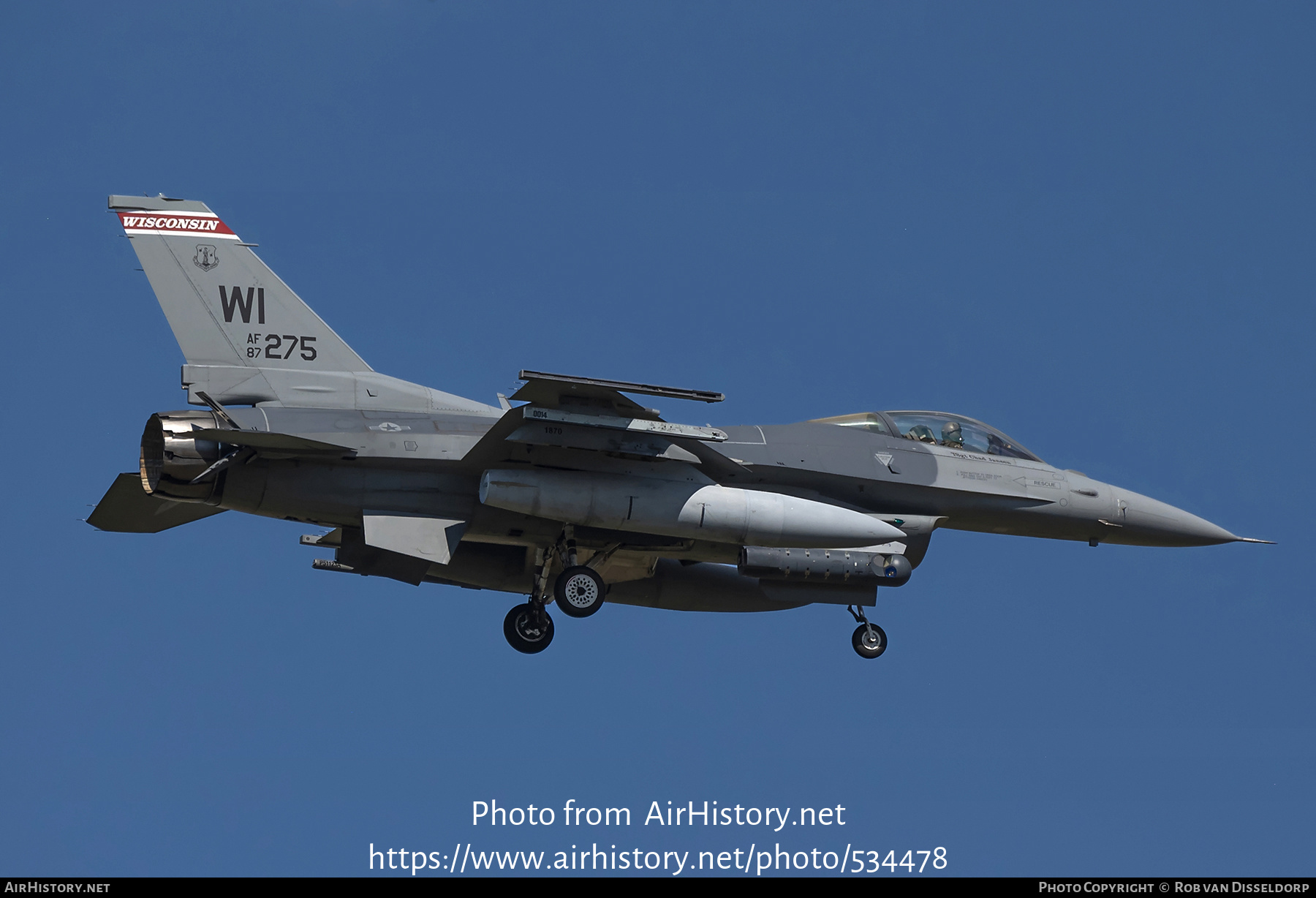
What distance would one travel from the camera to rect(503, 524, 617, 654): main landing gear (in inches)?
629

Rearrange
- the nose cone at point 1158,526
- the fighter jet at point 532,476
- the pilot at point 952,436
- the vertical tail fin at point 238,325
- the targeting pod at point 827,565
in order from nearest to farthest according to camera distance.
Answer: the fighter jet at point 532,476 < the vertical tail fin at point 238,325 < the targeting pod at point 827,565 < the pilot at point 952,436 < the nose cone at point 1158,526

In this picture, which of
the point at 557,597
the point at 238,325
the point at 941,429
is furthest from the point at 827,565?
the point at 238,325

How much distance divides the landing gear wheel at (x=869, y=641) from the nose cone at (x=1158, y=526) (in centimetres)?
323

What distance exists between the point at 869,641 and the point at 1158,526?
3986 mm

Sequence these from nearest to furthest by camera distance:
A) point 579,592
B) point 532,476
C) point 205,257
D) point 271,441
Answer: point 271,441 < point 532,476 < point 205,257 < point 579,592

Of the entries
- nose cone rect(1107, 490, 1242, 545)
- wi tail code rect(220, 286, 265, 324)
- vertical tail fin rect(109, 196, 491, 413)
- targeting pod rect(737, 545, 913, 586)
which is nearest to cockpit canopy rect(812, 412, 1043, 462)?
nose cone rect(1107, 490, 1242, 545)

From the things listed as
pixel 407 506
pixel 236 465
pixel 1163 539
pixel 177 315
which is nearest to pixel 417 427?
pixel 407 506

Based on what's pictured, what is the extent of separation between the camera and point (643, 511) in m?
15.3

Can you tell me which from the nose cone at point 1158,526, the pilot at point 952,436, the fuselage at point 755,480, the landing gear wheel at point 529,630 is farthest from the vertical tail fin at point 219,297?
the nose cone at point 1158,526

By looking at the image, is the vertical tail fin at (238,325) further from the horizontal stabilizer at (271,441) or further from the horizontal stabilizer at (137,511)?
the horizontal stabilizer at (137,511)

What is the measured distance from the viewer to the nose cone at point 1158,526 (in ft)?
58.6

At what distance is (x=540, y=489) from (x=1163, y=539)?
826 cm

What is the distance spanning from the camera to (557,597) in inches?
631

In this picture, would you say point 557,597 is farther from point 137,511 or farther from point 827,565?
point 137,511
